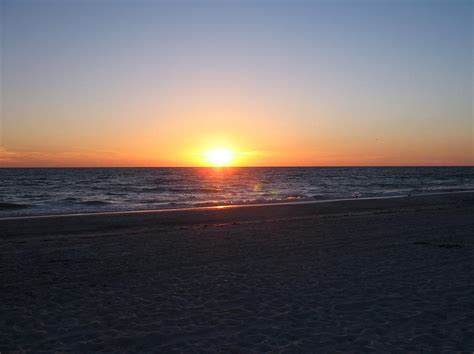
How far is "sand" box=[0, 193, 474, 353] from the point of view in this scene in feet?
20.2

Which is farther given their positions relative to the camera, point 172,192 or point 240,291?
point 172,192

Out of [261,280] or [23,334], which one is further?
[261,280]

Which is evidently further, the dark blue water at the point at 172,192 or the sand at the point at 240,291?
the dark blue water at the point at 172,192

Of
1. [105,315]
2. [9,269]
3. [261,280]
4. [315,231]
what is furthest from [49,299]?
[315,231]

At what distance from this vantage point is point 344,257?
37.9 ft

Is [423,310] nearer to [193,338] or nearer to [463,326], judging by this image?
[463,326]

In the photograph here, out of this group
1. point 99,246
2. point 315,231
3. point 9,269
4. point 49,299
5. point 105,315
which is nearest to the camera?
point 105,315

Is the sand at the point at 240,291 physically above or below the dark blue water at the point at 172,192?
above

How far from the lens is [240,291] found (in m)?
8.52

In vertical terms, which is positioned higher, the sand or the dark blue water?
the sand

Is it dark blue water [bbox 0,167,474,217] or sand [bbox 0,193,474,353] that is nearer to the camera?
sand [bbox 0,193,474,353]

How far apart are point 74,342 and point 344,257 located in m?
7.59

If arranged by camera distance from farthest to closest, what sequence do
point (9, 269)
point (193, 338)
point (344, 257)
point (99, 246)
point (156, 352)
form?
point (99, 246) → point (344, 257) → point (9, 269) → point (193, 338) → point (156, 352)

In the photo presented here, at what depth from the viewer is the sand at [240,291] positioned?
616 centimetres
